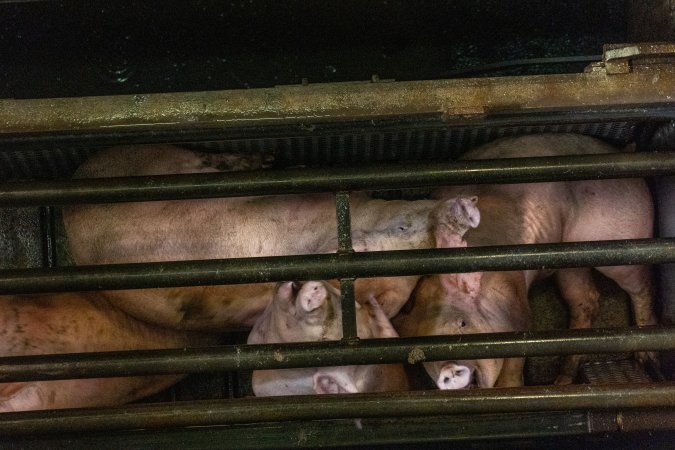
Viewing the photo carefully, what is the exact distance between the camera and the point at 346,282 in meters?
1.42

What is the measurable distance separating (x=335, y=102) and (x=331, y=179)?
17 centimetres

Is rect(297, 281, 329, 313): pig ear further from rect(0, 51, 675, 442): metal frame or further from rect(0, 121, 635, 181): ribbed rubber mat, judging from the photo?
rect(0, 121, 635, 181): ribbed rubber mat

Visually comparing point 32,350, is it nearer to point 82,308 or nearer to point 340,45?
point 82,308

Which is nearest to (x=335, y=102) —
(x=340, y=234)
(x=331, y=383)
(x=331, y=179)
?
(x=331, y=179)

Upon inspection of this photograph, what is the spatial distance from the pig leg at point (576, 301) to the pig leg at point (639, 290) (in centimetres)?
7

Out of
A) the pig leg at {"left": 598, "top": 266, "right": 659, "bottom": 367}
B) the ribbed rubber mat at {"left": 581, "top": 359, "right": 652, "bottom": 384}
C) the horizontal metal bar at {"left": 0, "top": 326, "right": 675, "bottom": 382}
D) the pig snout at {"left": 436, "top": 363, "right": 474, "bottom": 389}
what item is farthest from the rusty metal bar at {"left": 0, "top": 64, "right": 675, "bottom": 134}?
the ribbed rubber mat at {"left": 581, "top": 359, "right": 652, "bottom": 384}

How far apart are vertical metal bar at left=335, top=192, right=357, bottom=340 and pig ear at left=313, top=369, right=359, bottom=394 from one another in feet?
0.57

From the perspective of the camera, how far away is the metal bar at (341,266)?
4.55 ft

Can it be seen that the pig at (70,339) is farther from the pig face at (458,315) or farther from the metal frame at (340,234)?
the pig face at (458,315)

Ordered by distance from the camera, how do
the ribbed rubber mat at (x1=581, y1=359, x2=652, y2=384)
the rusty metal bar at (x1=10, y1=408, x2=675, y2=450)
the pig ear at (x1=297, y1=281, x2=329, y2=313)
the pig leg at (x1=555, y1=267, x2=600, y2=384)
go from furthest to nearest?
the pig leg at (x1=555, y1=267, x2=600, y2=384)
the ribbed rubber mat at (x1=581, y1=359, x2=652, y2=384)
the rusty metal bar at (x1=10, y1=408, x2=675, y2=450)
the pig ear at (x1=297, y1=281, x2=329, y2=313)

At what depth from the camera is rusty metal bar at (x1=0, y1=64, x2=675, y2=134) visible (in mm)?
1413

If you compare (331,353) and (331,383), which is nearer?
(331,353)

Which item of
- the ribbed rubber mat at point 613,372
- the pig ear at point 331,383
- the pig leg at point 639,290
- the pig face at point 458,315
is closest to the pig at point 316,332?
the pig ear at point 331,383

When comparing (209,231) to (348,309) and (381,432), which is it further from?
(381,432)
